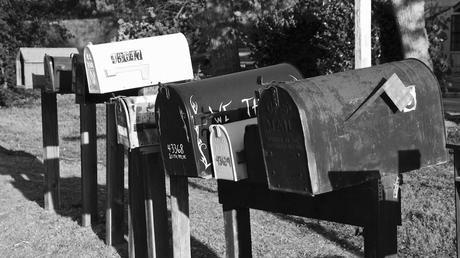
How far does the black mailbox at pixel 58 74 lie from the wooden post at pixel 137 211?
171 centimetres

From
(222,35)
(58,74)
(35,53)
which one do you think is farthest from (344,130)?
(222,35)

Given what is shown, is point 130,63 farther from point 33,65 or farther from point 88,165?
point 33,65

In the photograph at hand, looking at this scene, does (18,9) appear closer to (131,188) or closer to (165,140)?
(131,188)

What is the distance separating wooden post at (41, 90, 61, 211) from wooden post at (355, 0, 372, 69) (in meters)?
3.55

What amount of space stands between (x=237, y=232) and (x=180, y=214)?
42 centimetres

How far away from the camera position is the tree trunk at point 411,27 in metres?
9.05

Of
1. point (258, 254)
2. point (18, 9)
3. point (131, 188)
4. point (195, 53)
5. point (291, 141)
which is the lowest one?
point (258, 254)

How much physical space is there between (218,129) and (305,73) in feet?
33.1

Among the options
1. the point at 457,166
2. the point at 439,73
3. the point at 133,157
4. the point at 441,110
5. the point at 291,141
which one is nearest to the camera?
the point at 291,141

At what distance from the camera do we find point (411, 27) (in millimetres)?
Answer: 9039

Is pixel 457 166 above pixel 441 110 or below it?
below

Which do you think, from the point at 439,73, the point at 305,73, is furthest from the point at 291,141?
the point at 305,73

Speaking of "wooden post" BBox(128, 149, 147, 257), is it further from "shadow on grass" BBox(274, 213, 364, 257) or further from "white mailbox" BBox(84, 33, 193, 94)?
"shadow on grass" BBox(274, 213, 364, 257)

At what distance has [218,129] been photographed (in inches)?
146
